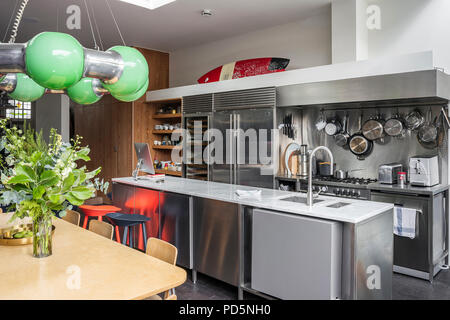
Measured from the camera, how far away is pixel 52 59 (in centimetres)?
159

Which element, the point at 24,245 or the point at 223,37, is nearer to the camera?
the point at 24,245

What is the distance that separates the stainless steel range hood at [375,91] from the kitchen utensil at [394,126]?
8.0 inches

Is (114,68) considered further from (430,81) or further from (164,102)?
(164,102)

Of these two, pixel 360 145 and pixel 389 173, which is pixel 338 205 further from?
pixel 360 145

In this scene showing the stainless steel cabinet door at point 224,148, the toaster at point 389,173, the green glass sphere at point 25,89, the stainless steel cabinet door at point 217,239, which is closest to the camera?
the green glass sphere at point 25,89

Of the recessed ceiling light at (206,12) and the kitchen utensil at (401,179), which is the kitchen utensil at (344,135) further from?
the recessed ceiling light at (206,12)

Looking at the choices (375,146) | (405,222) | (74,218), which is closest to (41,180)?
(74,218)

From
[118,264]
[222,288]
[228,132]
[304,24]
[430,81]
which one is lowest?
[222,288]

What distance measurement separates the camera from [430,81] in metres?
3.48

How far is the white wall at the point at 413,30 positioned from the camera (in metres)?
3.97

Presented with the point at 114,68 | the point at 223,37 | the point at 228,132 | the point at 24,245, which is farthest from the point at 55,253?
the point at 223,37

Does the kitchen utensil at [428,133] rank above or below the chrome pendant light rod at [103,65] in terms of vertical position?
below

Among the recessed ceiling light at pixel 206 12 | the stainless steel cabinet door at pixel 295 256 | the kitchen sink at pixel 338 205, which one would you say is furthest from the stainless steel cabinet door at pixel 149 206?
the recessed ceiling light at pixel 206 12

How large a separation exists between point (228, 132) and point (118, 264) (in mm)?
3460
